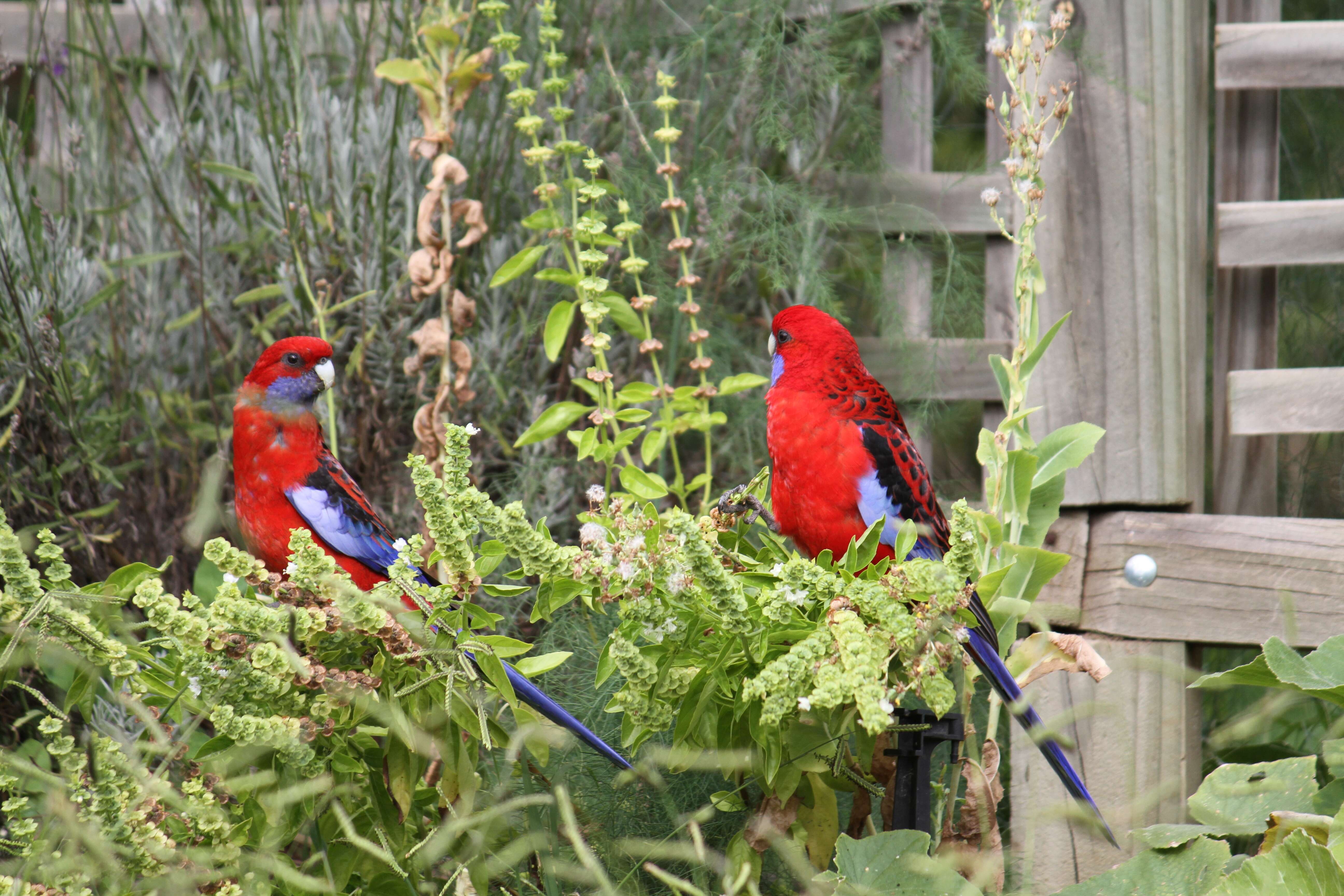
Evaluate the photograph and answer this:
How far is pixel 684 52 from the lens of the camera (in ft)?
5.91

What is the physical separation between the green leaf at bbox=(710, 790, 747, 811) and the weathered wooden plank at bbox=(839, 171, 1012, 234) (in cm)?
114

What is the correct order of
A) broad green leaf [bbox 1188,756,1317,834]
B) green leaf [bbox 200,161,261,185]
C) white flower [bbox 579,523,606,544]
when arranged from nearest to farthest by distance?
1. white flower [bbox 579,523,606,544]
2. broad green leaf [bbox 1188,756,1317,834]
3. green leaf [bbox 200,161,261,185]

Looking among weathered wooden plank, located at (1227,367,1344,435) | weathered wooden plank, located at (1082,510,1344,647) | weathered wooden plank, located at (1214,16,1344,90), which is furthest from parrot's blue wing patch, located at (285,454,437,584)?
weathered wooden plank, located at (1214,16,1344,90)

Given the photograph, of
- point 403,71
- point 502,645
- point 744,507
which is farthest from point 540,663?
point 403,71

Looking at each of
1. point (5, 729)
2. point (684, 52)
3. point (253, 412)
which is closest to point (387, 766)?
point (253, 412)

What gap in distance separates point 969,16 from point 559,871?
66.6 inches

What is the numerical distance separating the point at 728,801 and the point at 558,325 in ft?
2.28

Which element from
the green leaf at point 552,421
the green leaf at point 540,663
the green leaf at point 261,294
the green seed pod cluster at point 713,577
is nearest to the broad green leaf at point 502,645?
the green leaf at point 540,663

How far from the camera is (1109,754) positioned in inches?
60.2

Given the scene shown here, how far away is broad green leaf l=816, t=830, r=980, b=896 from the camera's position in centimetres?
80

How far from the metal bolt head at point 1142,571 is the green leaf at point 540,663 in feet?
3.39

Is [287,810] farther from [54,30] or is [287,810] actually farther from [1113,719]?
[54,30]

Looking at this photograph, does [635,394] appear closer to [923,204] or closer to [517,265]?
[517,265]

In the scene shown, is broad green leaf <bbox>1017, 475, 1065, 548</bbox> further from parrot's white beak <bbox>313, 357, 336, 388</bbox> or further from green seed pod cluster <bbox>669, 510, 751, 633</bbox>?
parrot's white beak <bbox>313, 357, 336, 388</bbox>
